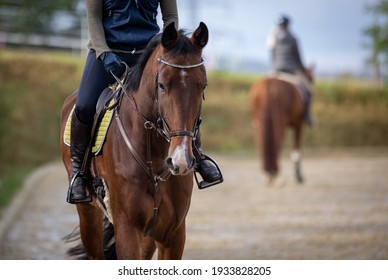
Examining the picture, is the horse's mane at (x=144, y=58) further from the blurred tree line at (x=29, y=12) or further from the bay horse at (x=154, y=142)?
the blurred tree line at (x=29, y=12)

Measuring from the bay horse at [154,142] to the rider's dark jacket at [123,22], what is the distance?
329mm

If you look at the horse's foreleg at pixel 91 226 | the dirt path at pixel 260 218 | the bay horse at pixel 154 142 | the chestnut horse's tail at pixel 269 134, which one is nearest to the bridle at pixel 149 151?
the bay horse at pixel 154 142

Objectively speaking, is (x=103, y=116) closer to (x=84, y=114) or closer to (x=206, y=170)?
(x=84, y=114)

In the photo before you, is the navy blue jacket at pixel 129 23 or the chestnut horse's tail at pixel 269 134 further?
the chestnut horse's tail at pixel 269 134

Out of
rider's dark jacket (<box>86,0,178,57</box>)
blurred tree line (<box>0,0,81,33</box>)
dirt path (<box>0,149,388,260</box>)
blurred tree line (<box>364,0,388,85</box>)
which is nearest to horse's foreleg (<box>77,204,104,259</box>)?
rider's dark jacket (<box>86,0,178,57</box>)

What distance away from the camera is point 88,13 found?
5168 mm

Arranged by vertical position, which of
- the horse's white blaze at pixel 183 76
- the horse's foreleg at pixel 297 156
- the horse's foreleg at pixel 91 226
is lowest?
the horse's foreleg at pixel 297 156

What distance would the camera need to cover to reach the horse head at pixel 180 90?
167 inches

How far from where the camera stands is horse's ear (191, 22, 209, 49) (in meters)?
4.52

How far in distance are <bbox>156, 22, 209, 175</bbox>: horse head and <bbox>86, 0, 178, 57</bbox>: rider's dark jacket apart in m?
0.70

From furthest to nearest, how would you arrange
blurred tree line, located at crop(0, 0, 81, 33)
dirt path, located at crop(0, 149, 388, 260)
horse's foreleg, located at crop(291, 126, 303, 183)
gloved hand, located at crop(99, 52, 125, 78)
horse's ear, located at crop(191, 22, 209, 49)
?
blurred tree line, located at crop(0, 0, 81, 33) < horse's foreleg, located at crop(291, 126, 303, 183) < dirt path, located at crop(0, 149, 388, 260) < gloved hand, located at crop(99, 52, 125, 78) < horse's ear, located at crop(191, 22, 209, 49)

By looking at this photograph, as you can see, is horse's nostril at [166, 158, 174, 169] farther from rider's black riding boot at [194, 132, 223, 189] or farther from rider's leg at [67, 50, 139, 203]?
rider's leg at [67, 50, 139, 203]
